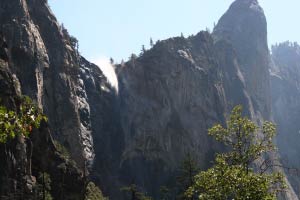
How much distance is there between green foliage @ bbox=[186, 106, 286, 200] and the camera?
18250 mm

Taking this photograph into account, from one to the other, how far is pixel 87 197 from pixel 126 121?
4817 cm

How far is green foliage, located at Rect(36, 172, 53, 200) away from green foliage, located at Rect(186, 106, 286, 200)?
5284 cm

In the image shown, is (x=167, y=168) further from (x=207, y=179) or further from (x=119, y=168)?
(x=207, y=179)


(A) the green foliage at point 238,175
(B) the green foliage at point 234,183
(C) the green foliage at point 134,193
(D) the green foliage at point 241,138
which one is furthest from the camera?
(C) the green foliage at point 134,193

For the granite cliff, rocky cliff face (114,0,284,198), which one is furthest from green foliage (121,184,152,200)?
rocky cliff face (114,0,284,198)

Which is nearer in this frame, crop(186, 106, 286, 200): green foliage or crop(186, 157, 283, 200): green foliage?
crop(186, 157, 283, 200): green foliage

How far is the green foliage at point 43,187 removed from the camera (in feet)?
231

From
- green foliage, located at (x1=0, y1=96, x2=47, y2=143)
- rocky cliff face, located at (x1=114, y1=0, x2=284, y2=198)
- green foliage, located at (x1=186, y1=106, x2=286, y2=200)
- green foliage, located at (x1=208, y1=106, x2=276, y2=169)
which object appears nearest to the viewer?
green foliage, located at (x1=0, y1=96, x2=47, y2=143)

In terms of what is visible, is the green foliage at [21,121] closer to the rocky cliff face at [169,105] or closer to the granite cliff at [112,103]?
the granite cliff at [112,103]

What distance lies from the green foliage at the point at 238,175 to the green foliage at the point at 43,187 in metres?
52.8

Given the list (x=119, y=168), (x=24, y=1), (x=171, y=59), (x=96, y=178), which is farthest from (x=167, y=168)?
(x=24, y=1)

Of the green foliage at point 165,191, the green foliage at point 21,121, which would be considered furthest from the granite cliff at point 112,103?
the green foliage at point 21,121

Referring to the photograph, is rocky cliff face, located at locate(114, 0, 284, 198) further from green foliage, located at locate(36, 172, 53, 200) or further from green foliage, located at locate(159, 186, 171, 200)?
green foliage, located at locate(36, 172, 53, 200)

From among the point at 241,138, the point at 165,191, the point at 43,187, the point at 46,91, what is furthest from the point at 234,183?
the point at 46,91
